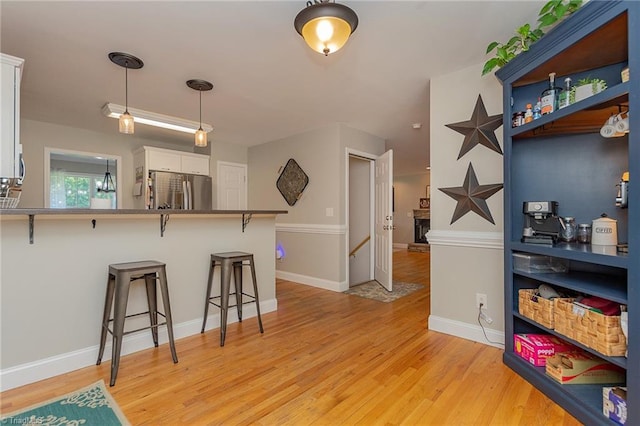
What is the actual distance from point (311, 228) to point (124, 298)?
2883 millimetres

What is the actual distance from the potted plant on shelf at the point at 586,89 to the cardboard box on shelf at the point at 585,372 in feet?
4.93

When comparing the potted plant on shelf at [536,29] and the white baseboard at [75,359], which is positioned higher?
the potted plant on shelf at [536,29]

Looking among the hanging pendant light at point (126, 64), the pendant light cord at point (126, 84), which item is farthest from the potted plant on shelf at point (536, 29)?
the pendant light cord at point (126, 84)

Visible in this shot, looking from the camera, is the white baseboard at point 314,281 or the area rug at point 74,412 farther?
the white baseboard at point 314,281

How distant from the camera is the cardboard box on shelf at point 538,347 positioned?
6.44ft

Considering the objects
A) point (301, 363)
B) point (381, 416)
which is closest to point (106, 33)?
point (301, 363)

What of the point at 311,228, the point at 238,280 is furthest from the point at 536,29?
the point at 311,228

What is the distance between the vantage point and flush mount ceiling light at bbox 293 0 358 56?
1.66 metres

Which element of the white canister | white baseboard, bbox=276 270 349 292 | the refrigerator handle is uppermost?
the refrigerator handle

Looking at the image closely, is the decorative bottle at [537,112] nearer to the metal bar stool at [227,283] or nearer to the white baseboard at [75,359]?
the metal bar stool at [227,283]

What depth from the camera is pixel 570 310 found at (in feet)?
5.81

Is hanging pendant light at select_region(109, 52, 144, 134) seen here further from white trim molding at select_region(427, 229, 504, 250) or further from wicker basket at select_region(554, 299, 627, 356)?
wicker basket at select_region(554, 299, 627, 356)

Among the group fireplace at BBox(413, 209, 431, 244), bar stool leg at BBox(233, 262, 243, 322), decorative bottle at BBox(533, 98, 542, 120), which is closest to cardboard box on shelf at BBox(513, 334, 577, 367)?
decorative bottle at BBox(533, 98, 542, 120)

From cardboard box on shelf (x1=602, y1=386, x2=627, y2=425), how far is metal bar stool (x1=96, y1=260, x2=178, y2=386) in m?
2.52
